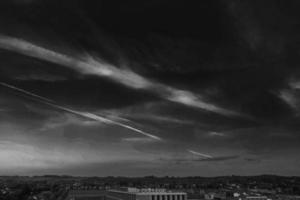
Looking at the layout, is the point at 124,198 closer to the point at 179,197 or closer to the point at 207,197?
the point at 179,197

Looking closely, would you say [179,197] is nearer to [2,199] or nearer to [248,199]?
[248,199]

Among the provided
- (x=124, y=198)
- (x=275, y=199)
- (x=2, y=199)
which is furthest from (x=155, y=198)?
(x=2, y=199)

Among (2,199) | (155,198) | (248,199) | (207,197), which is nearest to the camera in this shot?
(155,198)

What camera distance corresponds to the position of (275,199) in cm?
17950

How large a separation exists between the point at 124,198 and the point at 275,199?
68692mm

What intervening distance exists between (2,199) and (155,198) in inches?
3685

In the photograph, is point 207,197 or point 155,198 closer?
point 155,198

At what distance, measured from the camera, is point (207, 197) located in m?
179

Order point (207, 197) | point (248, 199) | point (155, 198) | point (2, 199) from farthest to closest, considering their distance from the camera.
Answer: point (2, 199) < point (207, 197) < point (248, 199) < point (155, 198)

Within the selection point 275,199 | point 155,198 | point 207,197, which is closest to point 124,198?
point 155,198

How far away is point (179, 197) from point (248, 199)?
32429 mm

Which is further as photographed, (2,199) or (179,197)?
(2,199)

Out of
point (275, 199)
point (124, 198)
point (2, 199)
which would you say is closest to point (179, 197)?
point (124, 198)

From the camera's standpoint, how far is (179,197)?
474 ft
